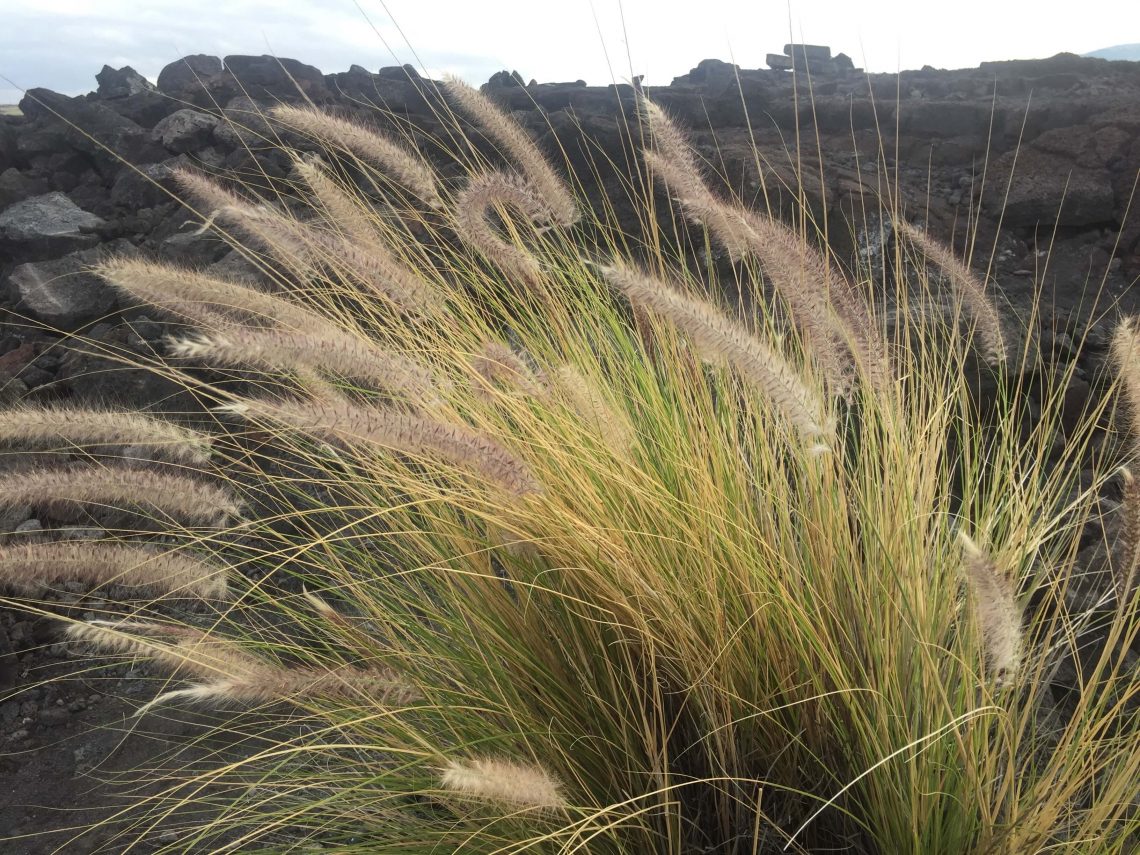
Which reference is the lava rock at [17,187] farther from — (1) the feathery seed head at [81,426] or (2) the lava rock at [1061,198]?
(2) the lava rock at [1061,198]

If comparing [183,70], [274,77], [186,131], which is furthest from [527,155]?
[183,70]

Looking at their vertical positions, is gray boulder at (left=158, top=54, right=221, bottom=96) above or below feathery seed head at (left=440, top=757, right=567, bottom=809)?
above

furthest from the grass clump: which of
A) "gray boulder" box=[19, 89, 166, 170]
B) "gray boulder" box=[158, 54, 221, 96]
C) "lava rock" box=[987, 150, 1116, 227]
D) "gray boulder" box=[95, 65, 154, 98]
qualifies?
"gray boulder" box=[158, 54, 221, 96]

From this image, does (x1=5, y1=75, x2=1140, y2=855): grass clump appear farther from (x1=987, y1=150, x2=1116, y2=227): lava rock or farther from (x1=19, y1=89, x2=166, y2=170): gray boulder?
(x1=19, y1=89, x2=166, y2=170): gray boulder

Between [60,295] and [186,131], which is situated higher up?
[186,131]

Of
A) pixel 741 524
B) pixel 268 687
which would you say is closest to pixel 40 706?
pixel 268 687

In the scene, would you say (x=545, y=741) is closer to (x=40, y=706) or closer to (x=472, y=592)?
(x=472, y=592)

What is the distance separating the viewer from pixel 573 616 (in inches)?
68.3

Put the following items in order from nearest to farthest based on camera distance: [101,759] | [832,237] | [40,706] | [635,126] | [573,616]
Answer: [573,616]
[101,759]
[40,706]
[832,237]
[635,126]

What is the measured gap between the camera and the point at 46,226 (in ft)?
16.7

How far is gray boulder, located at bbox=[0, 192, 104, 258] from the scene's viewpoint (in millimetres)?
4992

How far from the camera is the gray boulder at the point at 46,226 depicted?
4.99 metres

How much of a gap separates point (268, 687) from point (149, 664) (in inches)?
62.0

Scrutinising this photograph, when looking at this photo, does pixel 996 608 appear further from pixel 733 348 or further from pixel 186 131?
pixel 186 131
